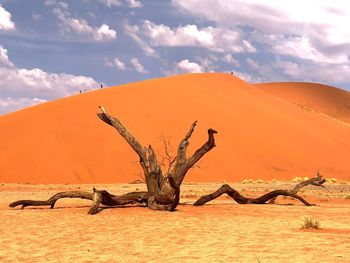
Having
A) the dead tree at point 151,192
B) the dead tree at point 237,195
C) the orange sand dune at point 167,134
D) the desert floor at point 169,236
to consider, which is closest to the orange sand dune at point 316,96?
the orange sand dune at point 167,134

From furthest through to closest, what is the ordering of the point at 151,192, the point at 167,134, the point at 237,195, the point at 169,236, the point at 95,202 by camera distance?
1. the point at 167,134
2. the point at 237,195
3. the point at 151,192
4. the point at 95,202
5. the point at 169,236

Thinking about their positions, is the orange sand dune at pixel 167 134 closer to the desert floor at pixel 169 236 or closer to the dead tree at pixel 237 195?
the dead tree at pixel 237 195

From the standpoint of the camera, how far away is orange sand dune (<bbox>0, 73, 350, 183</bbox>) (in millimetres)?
40469

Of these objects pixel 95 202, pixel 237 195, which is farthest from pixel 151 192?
pixel 237 195

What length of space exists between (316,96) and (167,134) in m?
76.1

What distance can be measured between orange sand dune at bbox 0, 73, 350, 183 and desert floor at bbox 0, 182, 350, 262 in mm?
24158

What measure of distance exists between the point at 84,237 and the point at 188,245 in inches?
88.0

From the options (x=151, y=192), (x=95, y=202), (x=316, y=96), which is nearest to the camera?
(x=95, y=202)

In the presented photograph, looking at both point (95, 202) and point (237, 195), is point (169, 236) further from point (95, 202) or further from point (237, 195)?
point (237, 195)

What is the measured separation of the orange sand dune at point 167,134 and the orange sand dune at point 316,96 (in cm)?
4846

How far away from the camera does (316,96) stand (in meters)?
114

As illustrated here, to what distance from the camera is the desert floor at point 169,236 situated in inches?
344

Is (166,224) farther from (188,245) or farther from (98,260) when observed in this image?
(98,260)

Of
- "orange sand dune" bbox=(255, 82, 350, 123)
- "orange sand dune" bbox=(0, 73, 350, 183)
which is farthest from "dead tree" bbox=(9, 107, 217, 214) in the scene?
"orange sand dune" bbox=(255, 82, 350, 123)
